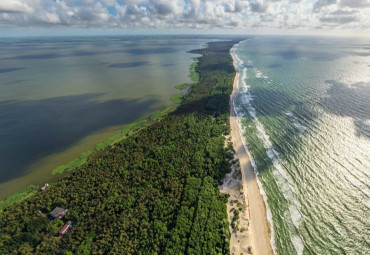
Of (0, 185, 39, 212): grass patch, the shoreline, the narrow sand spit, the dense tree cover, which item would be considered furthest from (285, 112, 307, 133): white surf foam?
(0, 185, 39, 212): grass patch

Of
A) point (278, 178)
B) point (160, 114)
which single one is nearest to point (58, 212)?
point (278, 178)

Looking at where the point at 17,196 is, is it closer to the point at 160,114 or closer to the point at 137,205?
the point at 137,205

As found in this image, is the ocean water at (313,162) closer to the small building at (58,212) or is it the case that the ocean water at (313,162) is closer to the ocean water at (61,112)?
the small building at (58,212)

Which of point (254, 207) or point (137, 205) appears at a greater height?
point (137, 205)

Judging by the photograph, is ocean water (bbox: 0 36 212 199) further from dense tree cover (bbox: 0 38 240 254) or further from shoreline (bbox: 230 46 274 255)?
shoreline (bbox: 230 46 274 255)

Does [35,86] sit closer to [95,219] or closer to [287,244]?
[95,219]

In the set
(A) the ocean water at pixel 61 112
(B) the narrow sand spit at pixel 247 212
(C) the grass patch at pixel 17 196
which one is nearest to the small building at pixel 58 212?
(C) the grass patch at pixel 17 196
